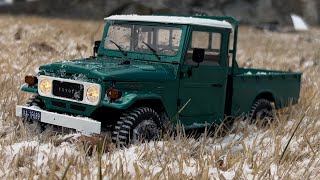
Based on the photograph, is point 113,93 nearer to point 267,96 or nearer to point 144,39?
point 144,39

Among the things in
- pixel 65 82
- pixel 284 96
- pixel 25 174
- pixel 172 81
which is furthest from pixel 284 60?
pixel 25 174

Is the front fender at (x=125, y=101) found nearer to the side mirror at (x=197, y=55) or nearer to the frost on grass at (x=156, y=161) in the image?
the frost on grass at (x=156, y=161)

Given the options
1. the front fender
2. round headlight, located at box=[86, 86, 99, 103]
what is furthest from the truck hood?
the front fender

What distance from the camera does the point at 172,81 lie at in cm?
598

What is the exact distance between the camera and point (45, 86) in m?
5.77

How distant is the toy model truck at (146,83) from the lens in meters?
5.36

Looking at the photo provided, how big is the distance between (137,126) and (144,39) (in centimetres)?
142

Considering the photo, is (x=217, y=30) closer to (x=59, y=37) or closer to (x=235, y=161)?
(x=235, y=161)

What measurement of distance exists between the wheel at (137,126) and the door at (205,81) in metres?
0.66

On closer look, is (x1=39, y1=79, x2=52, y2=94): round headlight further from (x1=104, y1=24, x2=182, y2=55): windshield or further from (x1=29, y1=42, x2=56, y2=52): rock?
(x1=29, y1=42, x2=56, y2=52): rock

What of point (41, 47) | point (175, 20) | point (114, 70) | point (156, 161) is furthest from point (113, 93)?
point (41, 47)

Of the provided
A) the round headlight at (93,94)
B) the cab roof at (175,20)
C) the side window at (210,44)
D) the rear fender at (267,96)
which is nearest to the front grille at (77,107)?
the round headlight at (93,94)

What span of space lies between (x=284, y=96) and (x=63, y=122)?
4.13 meters

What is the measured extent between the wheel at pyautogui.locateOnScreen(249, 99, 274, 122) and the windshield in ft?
6.39
